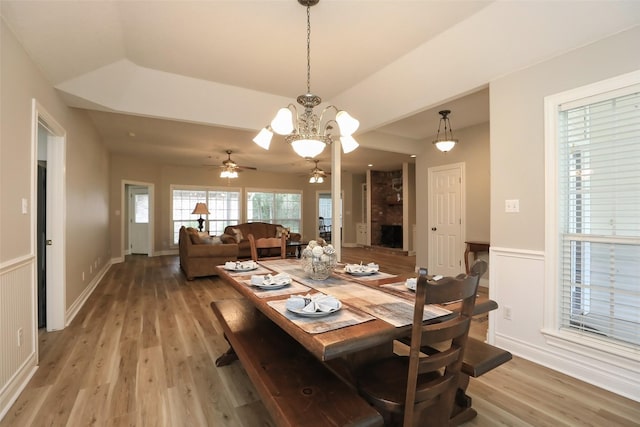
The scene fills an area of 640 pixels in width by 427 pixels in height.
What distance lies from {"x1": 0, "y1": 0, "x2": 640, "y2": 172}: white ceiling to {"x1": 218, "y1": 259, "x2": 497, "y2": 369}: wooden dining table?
2.03 metres

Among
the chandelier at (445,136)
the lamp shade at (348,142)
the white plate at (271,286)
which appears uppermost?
the chandelier at (445,136)

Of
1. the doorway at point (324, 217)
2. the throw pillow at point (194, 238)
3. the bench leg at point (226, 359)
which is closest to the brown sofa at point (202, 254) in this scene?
the throw pillow at point (194, 238)

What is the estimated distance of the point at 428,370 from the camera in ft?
3.89

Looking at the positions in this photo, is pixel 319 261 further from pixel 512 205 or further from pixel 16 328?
pixel 16 328

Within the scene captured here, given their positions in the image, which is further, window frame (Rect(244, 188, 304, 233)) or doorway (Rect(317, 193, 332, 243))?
doorway (Rect(317, 193, 332, 243))

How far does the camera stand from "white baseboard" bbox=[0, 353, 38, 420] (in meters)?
1.83

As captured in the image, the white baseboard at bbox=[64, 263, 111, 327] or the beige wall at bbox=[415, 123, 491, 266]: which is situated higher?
the beige wall at bbox=[415, 123, 491, 266]

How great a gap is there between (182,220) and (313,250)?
7.80 meters

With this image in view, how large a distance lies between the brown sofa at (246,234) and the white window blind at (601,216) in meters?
4.96

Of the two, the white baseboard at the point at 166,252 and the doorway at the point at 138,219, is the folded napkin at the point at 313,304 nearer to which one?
the white baseboard at the point at 166,252

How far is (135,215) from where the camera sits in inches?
334

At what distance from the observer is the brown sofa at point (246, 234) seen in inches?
245

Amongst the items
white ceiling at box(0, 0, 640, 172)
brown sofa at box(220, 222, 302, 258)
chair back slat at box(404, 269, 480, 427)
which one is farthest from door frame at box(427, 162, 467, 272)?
chair back slat at box(404, 269, 480, 427)

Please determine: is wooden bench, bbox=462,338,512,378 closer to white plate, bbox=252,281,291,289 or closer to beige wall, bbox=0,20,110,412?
white plate, bbox=252,281,291,289
